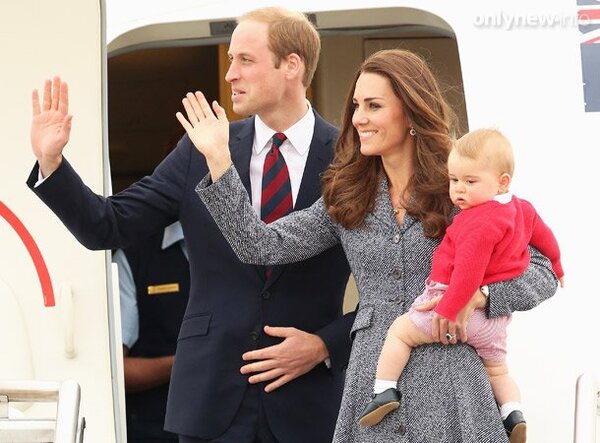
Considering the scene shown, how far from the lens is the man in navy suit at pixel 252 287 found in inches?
144

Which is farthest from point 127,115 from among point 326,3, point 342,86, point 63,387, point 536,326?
point 63,387

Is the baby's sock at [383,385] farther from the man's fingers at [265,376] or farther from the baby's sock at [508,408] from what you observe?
the man's fingers at [265,376]

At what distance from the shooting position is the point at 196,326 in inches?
146

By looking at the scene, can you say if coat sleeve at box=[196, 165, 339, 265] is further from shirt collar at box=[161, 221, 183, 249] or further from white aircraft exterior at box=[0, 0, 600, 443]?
shirt collar at box=[161, 221, 183, 249]

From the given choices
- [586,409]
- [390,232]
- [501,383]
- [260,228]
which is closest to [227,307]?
[260,228]

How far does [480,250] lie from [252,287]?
2.53ft

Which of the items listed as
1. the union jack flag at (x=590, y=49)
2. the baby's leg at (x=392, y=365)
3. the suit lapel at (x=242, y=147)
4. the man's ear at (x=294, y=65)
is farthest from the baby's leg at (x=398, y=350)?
the union jack flag at (x=590, y=49)

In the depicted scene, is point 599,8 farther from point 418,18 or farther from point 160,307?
point 160,307

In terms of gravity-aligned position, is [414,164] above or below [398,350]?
above

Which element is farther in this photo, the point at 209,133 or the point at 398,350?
the point at 209,133

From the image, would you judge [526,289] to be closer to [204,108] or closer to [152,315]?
[204,108]

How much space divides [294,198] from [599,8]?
123cm

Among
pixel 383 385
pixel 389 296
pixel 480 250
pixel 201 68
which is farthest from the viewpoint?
pixel 201 68

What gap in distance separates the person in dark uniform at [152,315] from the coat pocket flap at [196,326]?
1.55 m
